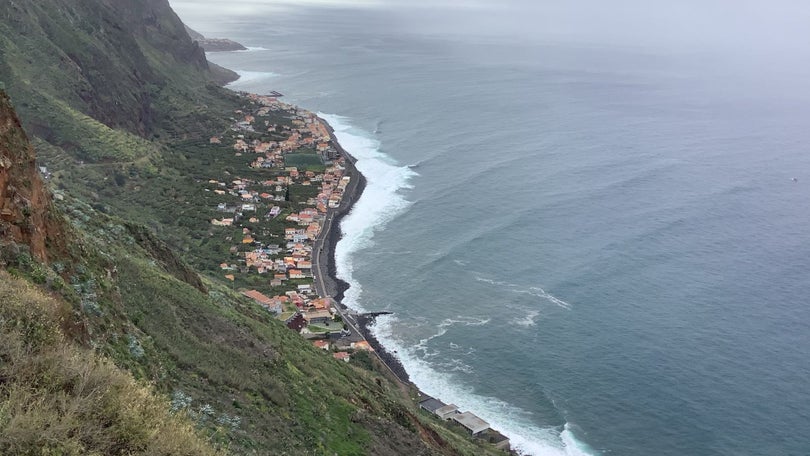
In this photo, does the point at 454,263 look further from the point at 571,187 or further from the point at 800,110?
the point at 800,110

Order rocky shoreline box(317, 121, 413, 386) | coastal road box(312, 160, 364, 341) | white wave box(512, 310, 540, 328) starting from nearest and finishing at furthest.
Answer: rocky shoreline box(317, 121, 413, 386), white wave box(512, 310, 540, 328), coastal road box(312, 160, 364, 341)

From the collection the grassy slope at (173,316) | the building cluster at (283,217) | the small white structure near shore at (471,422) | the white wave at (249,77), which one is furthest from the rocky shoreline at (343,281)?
the white wave at (249,77)

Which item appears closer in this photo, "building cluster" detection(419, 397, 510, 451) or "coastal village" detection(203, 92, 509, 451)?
"building cluster" detection(419, 397, 510, 451)

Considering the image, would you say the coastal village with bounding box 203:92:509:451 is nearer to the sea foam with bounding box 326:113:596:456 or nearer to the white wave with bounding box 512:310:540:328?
the sea foam with bounding box 326:113:596:456

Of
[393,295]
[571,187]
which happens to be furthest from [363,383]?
[571,187]

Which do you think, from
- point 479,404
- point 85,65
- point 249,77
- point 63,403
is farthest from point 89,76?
point 63,403

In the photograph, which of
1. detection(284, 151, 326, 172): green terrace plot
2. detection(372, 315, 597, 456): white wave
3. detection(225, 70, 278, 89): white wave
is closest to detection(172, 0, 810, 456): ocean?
detection(372, 315, 597, 456): white wave

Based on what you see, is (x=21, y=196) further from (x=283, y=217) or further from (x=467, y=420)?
(x=283, y=217)
